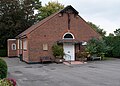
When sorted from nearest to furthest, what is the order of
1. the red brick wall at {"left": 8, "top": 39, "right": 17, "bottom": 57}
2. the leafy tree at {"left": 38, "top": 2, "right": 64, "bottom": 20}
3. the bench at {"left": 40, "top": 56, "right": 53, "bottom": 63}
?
the bench at {"left": 40, "top": 56, "right": 53, "bottom": 63}
the red brick wall at {"left": 8, "top": 39, "right": 17, "bottom": 57}
the leafy tree at {"left": 38, "top": 2, "right": 64, "bottom": 20}

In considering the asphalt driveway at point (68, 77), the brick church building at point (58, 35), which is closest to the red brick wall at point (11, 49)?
the brick church building at point (58, 35)

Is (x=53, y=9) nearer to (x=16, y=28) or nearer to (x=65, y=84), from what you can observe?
(x=16, y=28)

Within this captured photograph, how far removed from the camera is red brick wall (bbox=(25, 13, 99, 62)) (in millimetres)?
29781

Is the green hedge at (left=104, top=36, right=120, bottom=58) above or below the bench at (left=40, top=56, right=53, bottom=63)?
above

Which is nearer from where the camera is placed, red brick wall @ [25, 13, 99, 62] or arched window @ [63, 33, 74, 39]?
red brick wall @ [25, 13, 99, 62]

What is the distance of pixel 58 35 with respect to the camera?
31.2m

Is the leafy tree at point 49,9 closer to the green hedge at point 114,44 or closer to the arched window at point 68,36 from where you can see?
the green hedge at point 114,44

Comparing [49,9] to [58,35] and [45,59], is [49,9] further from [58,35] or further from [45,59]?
[45,59]

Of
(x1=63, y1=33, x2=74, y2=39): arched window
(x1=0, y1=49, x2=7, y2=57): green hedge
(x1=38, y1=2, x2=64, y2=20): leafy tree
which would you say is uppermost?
(x1=38, y1=2, x2=64, y2=20): leafy tree

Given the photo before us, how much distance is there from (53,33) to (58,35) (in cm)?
71

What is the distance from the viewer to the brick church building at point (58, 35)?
2983 centimetres

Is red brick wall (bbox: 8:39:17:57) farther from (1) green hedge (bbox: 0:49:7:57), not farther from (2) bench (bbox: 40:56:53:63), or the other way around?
(2) bench (bbox: 40:56:53:63)

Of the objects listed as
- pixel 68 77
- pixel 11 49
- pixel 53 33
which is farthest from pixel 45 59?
pixel 11 49

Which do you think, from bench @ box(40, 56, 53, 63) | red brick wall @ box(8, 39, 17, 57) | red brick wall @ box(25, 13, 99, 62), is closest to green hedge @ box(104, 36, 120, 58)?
red brick wall @ box(25, 13, 99, 62)
